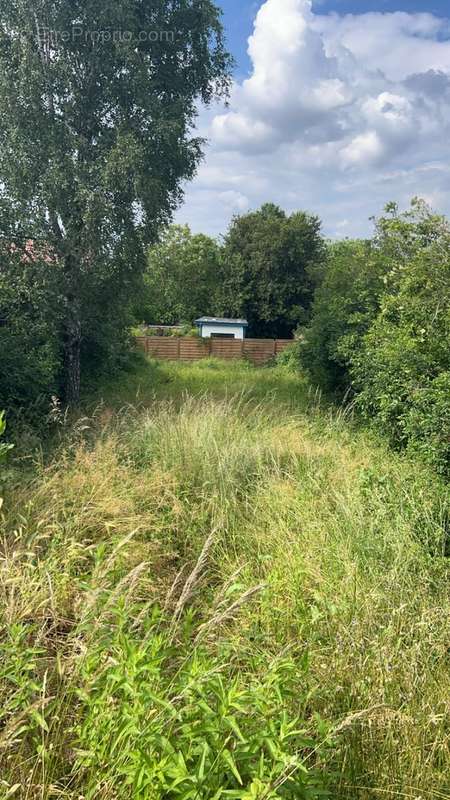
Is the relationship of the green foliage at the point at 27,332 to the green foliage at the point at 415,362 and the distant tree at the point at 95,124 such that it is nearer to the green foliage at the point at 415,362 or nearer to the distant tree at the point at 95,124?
the distant tree at the point at 95,124

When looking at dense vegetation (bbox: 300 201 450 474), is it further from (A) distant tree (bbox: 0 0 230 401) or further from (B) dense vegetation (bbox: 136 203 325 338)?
(B) dense vegetation (bbox: 136 203 325 338)

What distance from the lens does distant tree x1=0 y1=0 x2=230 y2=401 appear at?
22.3 ft

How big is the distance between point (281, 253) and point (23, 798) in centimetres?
2595

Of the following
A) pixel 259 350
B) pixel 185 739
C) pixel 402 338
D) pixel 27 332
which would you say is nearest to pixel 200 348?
pixel 259 350

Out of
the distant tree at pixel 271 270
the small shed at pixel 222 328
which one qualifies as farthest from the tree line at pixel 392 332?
the distant tree at pixel 271 270

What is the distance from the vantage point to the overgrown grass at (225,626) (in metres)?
1.22

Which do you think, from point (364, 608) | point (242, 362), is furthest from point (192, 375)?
point (364, 608)

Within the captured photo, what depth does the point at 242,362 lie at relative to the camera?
18.5m

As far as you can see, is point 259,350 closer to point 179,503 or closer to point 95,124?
point 95,124

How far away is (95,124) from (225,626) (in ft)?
26.2

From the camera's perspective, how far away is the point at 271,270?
2539 cm

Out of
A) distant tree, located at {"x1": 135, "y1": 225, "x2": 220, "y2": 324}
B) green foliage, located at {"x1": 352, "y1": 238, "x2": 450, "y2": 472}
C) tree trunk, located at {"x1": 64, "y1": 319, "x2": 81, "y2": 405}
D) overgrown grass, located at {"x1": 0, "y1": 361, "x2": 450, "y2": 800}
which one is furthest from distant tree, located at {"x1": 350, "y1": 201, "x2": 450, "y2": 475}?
distant tree, located at {"x1": 135, "y1": 225, "x2": 220, "y2": 324}

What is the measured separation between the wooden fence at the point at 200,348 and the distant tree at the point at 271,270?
186 inches

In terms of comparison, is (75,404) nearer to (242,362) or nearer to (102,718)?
(102,718)
